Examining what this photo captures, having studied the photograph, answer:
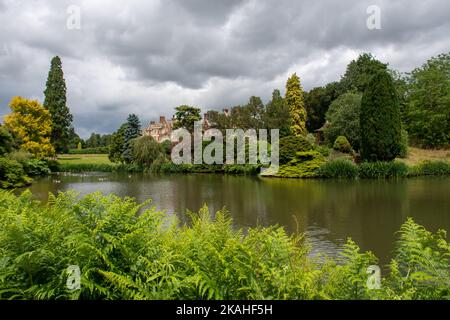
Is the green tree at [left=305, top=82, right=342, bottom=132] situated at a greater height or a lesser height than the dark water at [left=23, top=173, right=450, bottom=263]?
greater

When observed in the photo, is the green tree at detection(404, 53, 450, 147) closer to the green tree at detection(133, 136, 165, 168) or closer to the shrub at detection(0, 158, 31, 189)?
the green tree at detection(133, 136, 165, 168)

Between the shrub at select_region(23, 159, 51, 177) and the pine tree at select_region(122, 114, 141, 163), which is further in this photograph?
the pine tree at select_region(122, 114, 141, 163)

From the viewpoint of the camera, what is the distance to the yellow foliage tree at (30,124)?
101ft

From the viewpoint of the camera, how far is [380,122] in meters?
24.7

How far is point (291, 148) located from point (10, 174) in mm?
19025

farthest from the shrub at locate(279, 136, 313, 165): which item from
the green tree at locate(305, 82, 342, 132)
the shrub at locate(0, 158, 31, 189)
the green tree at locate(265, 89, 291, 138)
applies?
the green tree at locate(305, 82, 342, 132)

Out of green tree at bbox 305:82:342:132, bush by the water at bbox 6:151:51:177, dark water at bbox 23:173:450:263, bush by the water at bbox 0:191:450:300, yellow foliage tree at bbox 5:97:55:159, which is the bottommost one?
dark water at bbox 23:173:450:263

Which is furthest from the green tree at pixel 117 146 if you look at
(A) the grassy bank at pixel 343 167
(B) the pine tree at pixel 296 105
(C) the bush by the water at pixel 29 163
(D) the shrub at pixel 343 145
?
(D) the shrub at pixel 343 145

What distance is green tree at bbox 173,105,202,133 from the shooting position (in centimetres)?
4150

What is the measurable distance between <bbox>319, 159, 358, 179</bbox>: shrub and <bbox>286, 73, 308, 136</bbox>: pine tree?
1531cm

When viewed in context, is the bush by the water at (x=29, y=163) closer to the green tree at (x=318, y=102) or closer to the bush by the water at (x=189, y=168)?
the bush by the water at (x=189, y=168)

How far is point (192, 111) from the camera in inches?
1654

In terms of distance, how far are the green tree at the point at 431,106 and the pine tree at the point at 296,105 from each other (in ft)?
34.9
